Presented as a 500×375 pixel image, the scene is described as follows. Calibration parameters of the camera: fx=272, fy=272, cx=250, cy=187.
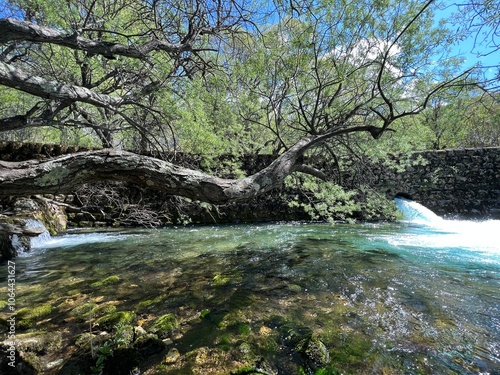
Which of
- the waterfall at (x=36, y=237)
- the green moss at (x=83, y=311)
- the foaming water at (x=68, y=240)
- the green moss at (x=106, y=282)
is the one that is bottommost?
the green moss at (x=83, y=311)

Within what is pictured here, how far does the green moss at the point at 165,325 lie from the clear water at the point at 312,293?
95 millimetres

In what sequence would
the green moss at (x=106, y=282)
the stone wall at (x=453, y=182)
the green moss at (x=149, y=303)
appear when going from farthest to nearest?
the stone wall at (x=453, y=182), the green moss at (x=106, y=282), the green moss at (x=149, y=303)

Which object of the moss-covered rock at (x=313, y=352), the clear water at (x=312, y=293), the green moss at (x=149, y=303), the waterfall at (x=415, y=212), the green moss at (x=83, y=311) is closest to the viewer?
the moss-covered rock at (x=313, y=352)

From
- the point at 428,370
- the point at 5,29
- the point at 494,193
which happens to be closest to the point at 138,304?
the point at 428,370

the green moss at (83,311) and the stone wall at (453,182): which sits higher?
the stone wall at (453,182)

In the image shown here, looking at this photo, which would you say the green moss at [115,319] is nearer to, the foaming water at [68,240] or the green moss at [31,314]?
the green moss at [31,314]

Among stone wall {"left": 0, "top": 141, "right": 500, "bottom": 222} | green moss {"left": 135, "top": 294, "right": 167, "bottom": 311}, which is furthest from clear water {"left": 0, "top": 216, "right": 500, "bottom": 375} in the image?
stone wall {"left": 0, "top": 141, "right": 500, "bottom": 222}

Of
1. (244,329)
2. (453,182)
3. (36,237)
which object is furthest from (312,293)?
(453,182)

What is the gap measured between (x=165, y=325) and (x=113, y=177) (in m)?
1.43

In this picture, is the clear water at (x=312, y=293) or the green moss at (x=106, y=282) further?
the green moss at (x=106, y=282)

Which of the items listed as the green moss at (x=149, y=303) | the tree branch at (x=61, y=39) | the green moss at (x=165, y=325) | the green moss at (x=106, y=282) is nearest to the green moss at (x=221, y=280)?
the green moss at (x=149, y=303)

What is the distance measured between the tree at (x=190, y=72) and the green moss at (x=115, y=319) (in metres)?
1.29

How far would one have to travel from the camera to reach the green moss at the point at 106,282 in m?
3.67

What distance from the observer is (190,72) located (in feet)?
14.8
